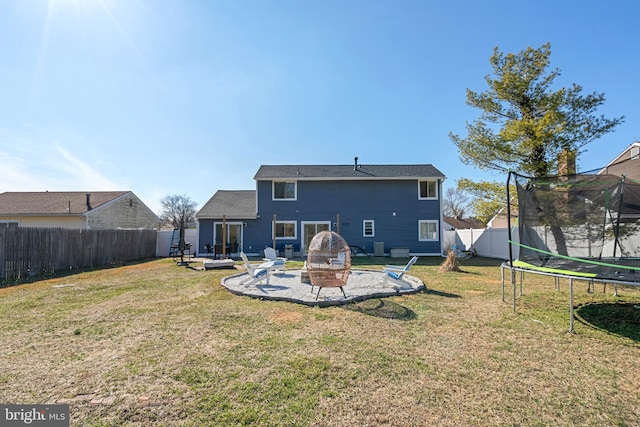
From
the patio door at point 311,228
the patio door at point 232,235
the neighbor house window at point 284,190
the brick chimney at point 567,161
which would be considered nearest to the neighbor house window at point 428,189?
the patio door at point 311,228

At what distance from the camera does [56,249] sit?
12.0 m

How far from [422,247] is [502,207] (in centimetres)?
583

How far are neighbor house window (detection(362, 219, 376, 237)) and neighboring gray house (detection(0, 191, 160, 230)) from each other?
18735 millimetres

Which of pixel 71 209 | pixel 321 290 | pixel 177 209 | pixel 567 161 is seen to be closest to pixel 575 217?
pixel 321 290

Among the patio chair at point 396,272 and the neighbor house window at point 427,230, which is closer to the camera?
the patio chair at point 396,272

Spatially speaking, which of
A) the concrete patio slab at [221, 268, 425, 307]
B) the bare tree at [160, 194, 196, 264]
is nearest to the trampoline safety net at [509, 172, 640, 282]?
the concrete patio slab at [221, 268, 425, 307]

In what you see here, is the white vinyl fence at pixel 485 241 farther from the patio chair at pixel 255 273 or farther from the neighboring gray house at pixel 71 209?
the neighboring gray house at pixel 71 209

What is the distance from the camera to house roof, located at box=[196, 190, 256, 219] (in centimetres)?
1938

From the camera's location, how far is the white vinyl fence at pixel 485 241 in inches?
672

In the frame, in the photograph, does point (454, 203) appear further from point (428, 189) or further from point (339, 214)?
point (339, 214)

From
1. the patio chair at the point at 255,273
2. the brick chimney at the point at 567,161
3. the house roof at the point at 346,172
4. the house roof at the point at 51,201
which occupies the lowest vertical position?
the patio chair at the point at 255,273

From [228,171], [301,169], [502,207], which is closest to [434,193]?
[502,207]

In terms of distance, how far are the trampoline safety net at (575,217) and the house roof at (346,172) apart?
43.8 ft

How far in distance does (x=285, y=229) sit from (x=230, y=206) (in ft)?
15.0
